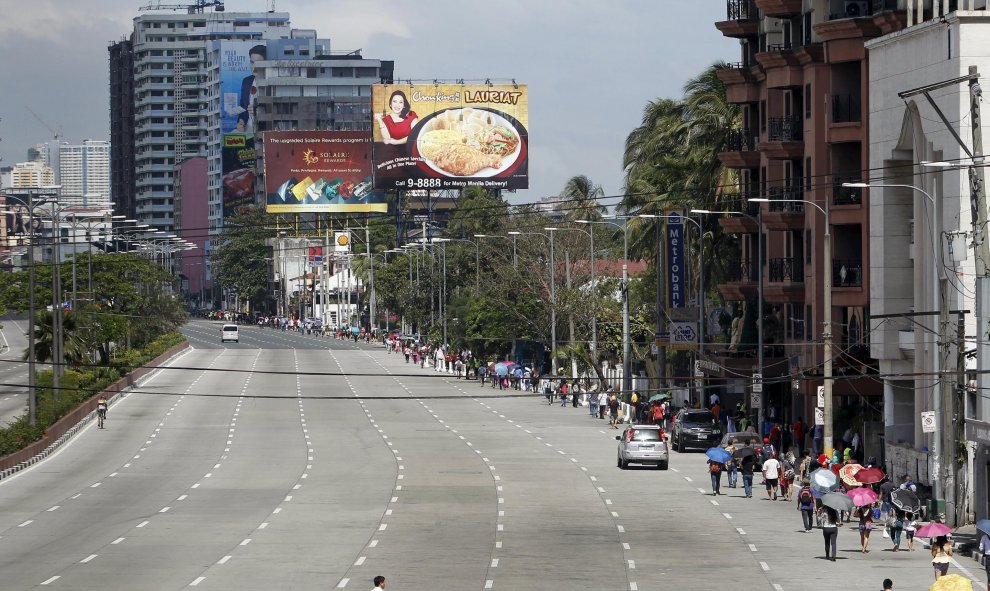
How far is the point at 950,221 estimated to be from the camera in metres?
45.3

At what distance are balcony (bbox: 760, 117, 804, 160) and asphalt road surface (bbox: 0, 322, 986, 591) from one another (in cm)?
1221

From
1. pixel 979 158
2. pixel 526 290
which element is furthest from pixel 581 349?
pixel 979 158

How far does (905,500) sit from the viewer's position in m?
37.5

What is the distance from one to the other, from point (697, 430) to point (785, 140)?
1227cm

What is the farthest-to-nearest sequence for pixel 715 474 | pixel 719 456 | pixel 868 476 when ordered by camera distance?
1. pixel 715 474
2. pixel 719 456
3. pixel 868 476

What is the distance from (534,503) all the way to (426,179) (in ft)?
389

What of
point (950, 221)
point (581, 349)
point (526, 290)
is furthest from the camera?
point (526, 290)

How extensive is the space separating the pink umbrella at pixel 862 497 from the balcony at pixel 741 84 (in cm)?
3782

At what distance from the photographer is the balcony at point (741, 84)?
242ft

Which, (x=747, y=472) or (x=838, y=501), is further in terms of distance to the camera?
(x=747, y=472)

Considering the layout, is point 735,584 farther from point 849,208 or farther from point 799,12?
point 799,12

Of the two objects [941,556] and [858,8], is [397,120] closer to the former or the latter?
[858,8]

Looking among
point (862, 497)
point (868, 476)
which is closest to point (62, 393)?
point (868, 476)

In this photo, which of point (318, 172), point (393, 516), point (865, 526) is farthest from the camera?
point (318, 172)
